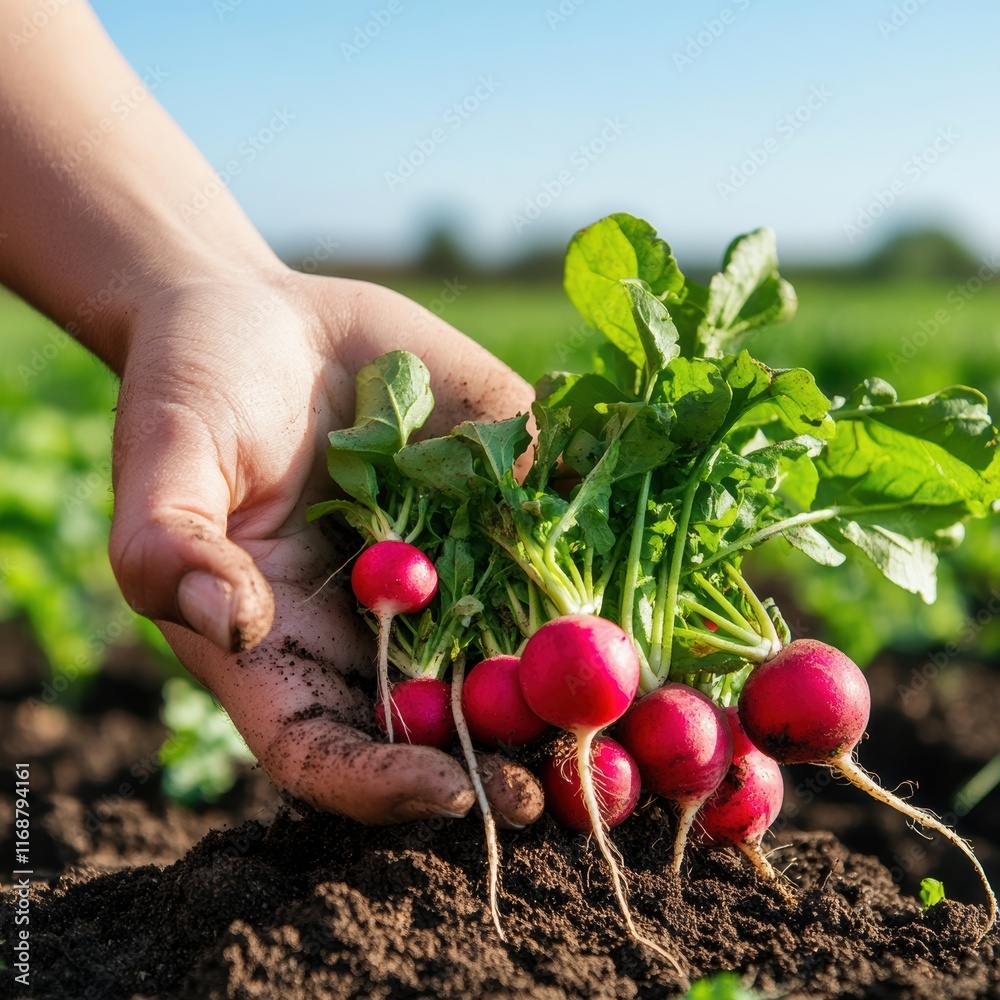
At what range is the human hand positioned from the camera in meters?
2.26

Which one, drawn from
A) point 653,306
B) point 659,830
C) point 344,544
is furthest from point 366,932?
point 653,306

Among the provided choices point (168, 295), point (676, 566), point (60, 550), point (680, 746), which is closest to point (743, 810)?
point (680, 746)

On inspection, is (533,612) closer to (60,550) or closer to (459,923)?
(459,923)

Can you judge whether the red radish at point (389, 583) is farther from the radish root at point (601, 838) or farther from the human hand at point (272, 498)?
the radish root at point (601, 838)

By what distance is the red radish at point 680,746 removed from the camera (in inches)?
105

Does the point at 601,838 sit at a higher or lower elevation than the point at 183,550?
lower

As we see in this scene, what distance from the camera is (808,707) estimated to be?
268cm

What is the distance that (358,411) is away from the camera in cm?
315

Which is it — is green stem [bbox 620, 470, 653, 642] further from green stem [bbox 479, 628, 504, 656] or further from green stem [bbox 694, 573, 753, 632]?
green stem [bbox 479, 628, 504, 656]

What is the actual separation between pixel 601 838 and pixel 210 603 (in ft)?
3.69

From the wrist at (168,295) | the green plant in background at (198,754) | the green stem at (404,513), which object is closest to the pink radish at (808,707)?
the green stem at (404,513)

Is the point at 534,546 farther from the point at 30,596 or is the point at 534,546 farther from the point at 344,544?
the point at 30,596

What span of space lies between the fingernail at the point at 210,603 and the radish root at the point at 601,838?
97cm

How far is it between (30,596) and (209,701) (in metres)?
1.71
